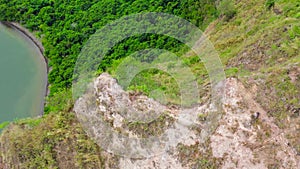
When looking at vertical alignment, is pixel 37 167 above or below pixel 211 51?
below

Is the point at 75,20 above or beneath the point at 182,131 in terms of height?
above

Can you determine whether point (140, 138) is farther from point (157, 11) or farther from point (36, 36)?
point (36, 36)

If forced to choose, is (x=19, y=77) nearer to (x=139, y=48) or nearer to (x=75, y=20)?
(x=75, y=20)

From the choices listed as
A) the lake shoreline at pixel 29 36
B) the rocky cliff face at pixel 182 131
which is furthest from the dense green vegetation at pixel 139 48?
the lake shoreline at pixel 29 36

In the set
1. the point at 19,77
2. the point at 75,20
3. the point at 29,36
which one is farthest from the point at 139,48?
the point at 29,36

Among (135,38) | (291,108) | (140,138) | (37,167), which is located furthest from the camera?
(135,38)

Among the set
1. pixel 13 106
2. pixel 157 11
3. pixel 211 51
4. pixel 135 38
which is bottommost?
pixel 211 51

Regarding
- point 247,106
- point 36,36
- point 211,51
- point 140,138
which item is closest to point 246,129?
point 247,106
